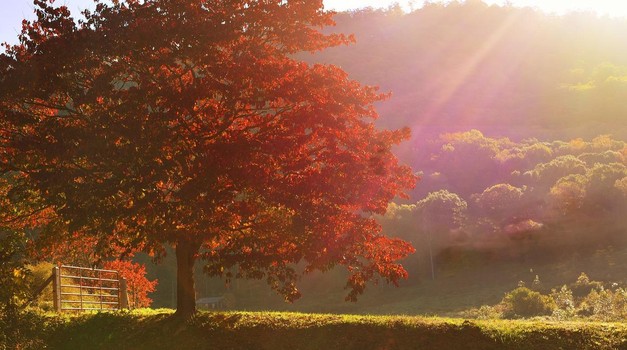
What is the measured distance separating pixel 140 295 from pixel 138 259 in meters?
48.1

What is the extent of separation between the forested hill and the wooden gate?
10916 cm

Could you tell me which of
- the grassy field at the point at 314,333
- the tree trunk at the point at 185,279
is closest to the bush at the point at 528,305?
the grassy field at the point at 314,333

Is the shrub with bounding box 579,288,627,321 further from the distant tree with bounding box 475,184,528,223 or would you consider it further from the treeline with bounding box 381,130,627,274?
the distant tree with bounding box 475,184,528,223

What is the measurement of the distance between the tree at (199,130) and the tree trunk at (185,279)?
201 cm

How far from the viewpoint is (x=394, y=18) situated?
199625 mm

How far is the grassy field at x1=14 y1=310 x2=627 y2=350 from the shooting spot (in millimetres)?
14477

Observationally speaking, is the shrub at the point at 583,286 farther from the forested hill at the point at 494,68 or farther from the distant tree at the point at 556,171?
the forested hill at the point at 494,68

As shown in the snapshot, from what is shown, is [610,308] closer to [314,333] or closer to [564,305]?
[564,305]

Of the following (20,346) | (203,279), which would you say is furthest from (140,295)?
(203,279)

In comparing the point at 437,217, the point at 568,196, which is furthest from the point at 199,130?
the point at 568,196

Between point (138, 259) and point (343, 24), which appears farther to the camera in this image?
point (343, 24)

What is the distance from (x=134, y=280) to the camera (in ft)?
98.9

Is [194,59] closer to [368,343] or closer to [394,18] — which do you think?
[368,343]

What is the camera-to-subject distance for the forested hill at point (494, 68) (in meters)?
145
